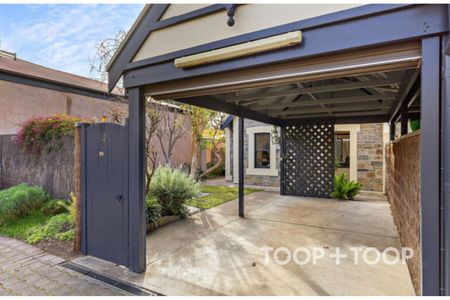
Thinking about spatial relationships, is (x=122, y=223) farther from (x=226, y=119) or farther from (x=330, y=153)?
(x=226, y=119)

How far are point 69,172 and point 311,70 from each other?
20.0 ft

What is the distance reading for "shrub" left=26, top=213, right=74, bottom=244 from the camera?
4422mm

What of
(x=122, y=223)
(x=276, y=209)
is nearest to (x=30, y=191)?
(x=122, y=223)

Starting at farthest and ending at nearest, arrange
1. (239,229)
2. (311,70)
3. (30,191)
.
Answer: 1. (30,191)
2. (239,229)
3. (311,70)

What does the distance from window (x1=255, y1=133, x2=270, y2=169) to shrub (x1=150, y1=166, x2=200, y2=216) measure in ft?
17.5

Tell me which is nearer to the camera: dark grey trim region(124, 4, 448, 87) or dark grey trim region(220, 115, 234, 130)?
dark grey trim region(124, 4, 448, 87)

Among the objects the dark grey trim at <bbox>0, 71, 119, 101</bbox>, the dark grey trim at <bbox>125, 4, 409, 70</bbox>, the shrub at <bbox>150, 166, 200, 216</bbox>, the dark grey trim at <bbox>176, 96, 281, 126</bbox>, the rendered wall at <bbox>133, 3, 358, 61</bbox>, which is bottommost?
the shrub at <bbox>150, 166, 200, 216</bbox>

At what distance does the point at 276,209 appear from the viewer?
679 centimetres

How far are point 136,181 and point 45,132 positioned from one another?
4.92 meters

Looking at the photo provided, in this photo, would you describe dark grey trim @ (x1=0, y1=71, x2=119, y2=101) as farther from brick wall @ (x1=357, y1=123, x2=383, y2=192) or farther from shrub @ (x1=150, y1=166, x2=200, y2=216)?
brick wall @ (x1=357, y1=123, x2=383, y2=192)

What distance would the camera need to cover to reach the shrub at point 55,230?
4422 millimetres

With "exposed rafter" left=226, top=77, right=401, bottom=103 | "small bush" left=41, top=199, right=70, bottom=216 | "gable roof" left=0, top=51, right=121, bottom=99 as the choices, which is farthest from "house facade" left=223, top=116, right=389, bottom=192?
"small bush" left=41, top=199, right=70, bottom=216

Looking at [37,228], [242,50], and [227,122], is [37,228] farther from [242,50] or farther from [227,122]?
[227,122]

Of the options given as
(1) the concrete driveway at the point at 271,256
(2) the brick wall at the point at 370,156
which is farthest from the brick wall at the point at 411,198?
(2) the brick wall at the point at 370,156
